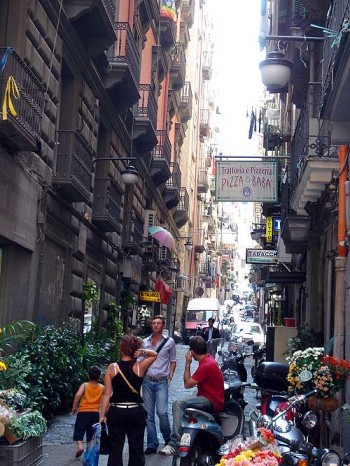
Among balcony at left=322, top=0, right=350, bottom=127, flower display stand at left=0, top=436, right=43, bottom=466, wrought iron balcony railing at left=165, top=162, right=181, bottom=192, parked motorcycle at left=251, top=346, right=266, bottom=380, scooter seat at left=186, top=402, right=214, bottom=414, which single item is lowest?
flower display stand at left=0, top=436, right=43, bottom=466

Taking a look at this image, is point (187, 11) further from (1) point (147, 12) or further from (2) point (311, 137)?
(2) point (311, 137)

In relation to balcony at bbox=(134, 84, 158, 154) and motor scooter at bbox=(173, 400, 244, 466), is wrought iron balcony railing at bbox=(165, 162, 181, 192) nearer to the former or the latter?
balcony at bbox=(134, 84, 158, 154)

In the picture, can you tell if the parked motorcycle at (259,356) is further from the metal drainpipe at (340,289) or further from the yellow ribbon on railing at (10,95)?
the yellow ribbon on railing at (10,95)

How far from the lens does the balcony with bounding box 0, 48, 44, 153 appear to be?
35.9 ft

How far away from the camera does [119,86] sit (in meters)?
20.4

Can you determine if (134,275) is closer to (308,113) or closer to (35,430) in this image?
(308,113)

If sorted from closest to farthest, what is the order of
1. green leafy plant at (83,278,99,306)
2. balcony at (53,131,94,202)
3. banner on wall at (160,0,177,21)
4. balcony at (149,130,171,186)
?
balcony at (53,131,94,202)
green leafy plant at (83,278,99,306)
balcony at (149,130,171,186)
banner on wall at (160,0,177,21)

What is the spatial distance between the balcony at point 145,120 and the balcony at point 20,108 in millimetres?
11840

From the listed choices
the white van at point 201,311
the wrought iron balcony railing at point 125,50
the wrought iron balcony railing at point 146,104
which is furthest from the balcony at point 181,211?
the wrought iron balcony railing at point 125,50

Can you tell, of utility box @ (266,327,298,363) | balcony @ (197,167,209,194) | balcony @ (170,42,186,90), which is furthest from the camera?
balcony @ (197,167,209,194)

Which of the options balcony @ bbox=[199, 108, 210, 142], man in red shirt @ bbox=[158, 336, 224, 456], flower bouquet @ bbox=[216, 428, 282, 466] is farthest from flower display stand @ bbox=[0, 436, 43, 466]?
balcony @ bbox=[199, 108, 210, 142]

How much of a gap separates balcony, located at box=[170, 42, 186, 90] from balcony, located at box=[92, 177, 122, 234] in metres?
16.1

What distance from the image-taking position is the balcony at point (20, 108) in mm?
10930

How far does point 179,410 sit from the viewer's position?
8.35 metres
